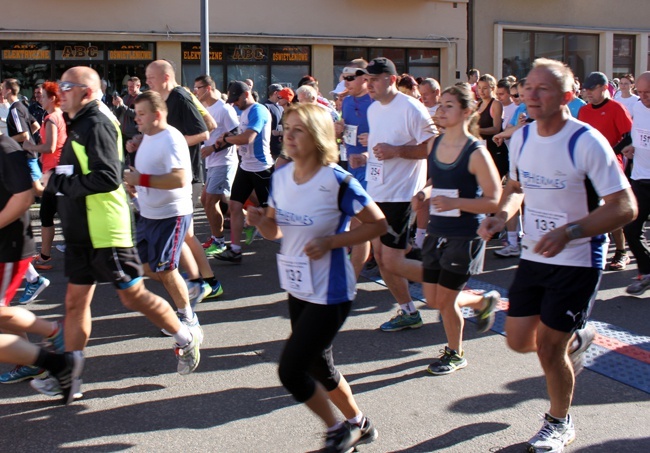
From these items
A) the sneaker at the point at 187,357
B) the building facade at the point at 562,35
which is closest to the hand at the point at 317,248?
the sneaker at the point at 187,357

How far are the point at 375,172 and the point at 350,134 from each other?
0.96 m

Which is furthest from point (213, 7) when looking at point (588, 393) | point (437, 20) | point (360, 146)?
point (588, 393)

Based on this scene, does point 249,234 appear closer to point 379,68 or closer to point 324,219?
point 379,68

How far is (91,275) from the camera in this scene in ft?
14.4

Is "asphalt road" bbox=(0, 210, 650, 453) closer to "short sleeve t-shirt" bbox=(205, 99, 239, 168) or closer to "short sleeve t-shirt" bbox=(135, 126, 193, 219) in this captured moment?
"short sleeve t-shirt" bbox=(135, 126, 193, 219)

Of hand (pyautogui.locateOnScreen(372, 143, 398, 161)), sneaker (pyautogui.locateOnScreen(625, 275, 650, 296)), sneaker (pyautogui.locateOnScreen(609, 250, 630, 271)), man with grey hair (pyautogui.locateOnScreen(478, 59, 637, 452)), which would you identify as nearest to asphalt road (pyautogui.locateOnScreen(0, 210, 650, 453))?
man with grey hair (pyautogui.locateOnScreen(478, 59, 637, 452))

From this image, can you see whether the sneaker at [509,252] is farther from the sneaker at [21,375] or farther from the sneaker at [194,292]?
the sneaker at [21,375]

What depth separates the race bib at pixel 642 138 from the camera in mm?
6991

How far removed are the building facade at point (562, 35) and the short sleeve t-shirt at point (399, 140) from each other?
17.4 metres

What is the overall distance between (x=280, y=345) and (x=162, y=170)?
1.48 m

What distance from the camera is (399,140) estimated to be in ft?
18.8

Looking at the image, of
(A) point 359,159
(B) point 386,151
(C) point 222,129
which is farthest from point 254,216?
(C) point 222,129

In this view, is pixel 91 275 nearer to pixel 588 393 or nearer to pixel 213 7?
pixel 588 393

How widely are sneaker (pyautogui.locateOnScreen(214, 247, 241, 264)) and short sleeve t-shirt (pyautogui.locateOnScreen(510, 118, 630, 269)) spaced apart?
4.73 m
